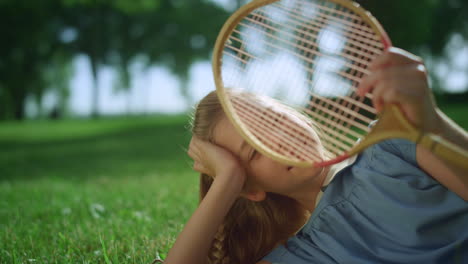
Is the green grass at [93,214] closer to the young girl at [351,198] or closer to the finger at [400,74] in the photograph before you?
the young girl at [351,198]

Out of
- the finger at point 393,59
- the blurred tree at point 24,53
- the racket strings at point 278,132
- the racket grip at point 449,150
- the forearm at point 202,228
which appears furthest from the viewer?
the blurred tree at point 24,53

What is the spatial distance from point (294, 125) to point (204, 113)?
0.51m

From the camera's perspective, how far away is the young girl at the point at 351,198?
173cm

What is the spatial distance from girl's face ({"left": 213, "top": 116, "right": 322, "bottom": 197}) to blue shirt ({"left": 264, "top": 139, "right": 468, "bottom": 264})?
0.48 feet

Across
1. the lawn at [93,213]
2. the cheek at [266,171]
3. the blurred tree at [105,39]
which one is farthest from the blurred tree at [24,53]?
the cheek at [266,171]

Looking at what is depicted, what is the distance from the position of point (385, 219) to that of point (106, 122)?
690 inches

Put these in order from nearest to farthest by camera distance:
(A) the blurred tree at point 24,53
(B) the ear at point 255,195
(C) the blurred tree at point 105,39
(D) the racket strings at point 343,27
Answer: (D) the racket strings at point 343,27 → (B) the ear at point 255,195 → (A) the blurred tree at point 24,53 → (C) the blurred tree at point 105,39

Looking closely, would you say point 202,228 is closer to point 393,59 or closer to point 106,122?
point 393,59

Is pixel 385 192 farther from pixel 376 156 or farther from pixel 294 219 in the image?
pixel 294 219

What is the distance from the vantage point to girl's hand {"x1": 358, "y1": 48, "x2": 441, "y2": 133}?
4.31 feet

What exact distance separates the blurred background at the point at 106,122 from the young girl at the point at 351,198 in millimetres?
503

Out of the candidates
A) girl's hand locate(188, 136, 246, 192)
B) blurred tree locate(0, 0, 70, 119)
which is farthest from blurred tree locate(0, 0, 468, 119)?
girl's hand locate(188, 136, 246, 192)

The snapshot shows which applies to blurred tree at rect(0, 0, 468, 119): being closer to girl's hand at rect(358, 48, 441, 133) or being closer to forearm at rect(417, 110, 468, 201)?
forearm at rect(417, 110, 468, 201)

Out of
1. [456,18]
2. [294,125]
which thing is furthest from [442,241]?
[456,18]
